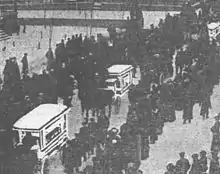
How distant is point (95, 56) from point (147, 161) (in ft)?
12.6

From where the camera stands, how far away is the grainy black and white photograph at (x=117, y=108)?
9.71 metres

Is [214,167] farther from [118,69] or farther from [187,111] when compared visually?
[118,69]

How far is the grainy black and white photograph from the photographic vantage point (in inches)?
382

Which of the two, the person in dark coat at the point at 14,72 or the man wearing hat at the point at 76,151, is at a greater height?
the person in dark coat at the point at 14,72

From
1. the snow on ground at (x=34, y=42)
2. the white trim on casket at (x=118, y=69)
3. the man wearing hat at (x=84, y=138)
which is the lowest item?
the snow on ground at (x=34, y=42)

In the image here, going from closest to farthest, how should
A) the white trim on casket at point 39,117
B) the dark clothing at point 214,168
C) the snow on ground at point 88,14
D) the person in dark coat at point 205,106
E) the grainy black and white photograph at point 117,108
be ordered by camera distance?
the dark clothing at point 214,168
the grainy black and white photograph at point 117,108
the white trim on casket at point 39,117
the person in dark coat at point 205,106
the snow on ground at point 88,14

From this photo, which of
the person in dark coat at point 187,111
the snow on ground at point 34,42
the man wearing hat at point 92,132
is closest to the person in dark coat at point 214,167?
the man wearing hat at point 92,132

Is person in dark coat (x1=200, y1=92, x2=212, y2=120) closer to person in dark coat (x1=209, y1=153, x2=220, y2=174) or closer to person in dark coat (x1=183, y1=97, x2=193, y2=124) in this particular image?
person in dark coat (x1=183, y1=97, x2=193, y2=124)

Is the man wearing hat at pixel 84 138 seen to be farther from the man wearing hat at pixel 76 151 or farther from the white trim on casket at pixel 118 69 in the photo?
the white trim on casket at pixel 118 69

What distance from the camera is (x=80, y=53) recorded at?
47.1 ft

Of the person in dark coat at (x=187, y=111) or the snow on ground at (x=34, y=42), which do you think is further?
the snow on ground at (x=34, y=42)

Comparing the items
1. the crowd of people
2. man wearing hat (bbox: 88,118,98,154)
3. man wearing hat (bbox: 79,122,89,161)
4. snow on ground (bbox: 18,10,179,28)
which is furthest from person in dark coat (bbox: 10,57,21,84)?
snow on ground (bbox: 18,10,179,28)

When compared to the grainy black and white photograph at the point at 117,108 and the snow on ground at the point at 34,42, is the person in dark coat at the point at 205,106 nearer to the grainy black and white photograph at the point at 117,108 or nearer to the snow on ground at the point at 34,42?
the grainy black and white photograph at the point at 117,108

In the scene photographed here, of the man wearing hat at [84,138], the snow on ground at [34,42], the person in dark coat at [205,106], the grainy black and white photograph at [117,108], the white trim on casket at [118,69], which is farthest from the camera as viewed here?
the snow on ground at [34,42]
